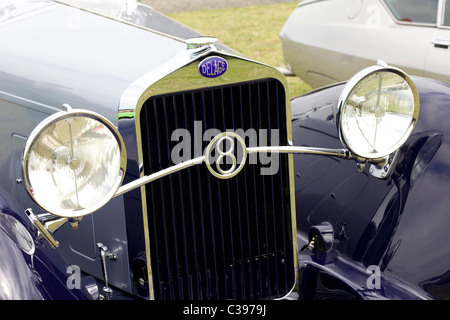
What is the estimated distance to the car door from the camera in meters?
3.87

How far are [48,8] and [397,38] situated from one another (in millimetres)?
2450

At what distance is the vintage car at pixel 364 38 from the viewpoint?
4016 millimetres

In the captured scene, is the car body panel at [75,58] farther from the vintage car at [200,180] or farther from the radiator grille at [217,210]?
the radiator grille at [217,210]

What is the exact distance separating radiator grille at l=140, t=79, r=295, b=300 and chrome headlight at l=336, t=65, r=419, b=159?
21 cm

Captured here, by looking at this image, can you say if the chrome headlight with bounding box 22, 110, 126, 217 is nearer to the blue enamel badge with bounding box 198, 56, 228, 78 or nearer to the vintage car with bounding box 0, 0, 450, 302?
the vintage car with bounding box 0, 0, 450, 302

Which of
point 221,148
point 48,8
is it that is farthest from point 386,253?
point 48,8

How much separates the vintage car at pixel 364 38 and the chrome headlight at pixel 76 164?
2.76 metres

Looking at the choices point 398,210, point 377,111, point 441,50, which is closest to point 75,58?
point 377,111

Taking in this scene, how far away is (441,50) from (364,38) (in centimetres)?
61

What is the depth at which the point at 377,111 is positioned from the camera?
196 cm

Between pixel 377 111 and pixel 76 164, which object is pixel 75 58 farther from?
pixel 377 111

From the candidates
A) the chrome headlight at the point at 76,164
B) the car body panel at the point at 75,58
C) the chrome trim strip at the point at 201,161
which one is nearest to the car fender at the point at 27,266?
the chrome headlight at the point at 76,164
